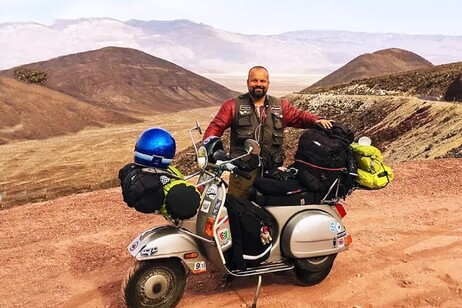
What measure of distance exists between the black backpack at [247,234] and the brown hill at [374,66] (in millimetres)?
124183

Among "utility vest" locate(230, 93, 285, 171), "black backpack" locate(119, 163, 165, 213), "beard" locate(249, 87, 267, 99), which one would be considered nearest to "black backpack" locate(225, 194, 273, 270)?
"black backpack" locate(119, 163, 165, 213)

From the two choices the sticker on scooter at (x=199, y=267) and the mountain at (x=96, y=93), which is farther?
the mountain at (x=96, y=93)

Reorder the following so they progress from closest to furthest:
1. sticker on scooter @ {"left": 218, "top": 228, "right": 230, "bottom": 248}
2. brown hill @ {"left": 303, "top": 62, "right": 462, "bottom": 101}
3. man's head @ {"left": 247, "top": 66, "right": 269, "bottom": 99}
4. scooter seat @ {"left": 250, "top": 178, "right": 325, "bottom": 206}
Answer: sticker on scooter @ {"left": 218, "top": 228, "right": 230, "bottom": 248}, scooter seat @ {"left": 250, "top": 178, "right": 325, "bottom": 206}, man's head @ {"left": 247, "top": 66, "right": 269, "bottom": 99}, brown hill @ {"left": 303, "top": 62, "right": 462, "bottom": 101}

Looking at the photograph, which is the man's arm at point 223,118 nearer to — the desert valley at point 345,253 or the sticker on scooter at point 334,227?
the sticker on scooter at point 334,227

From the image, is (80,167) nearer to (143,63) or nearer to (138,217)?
(138,217)

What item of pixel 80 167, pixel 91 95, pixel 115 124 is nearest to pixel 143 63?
pixel 91 95

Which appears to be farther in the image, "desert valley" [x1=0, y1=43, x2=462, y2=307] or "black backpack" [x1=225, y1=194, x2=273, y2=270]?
"desert valley" [x1=0, y1=43, x2=462, y2=307]

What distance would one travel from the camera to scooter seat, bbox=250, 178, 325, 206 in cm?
555

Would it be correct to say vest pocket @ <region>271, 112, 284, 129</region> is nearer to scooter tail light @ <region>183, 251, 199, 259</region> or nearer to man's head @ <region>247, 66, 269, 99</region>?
man's head @ <region>247, 66, 269, 99</region>

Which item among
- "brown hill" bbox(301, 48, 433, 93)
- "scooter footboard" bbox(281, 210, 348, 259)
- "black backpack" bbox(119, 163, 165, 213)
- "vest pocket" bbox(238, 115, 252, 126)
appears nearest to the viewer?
"black backpack" bbox(119, 163, 165, 213)

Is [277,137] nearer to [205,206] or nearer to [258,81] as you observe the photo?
[258,81]

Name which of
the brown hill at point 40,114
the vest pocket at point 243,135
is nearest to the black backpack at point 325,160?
the vest pocket at point 243,135

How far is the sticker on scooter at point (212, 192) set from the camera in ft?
16.8

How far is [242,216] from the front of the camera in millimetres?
5344
